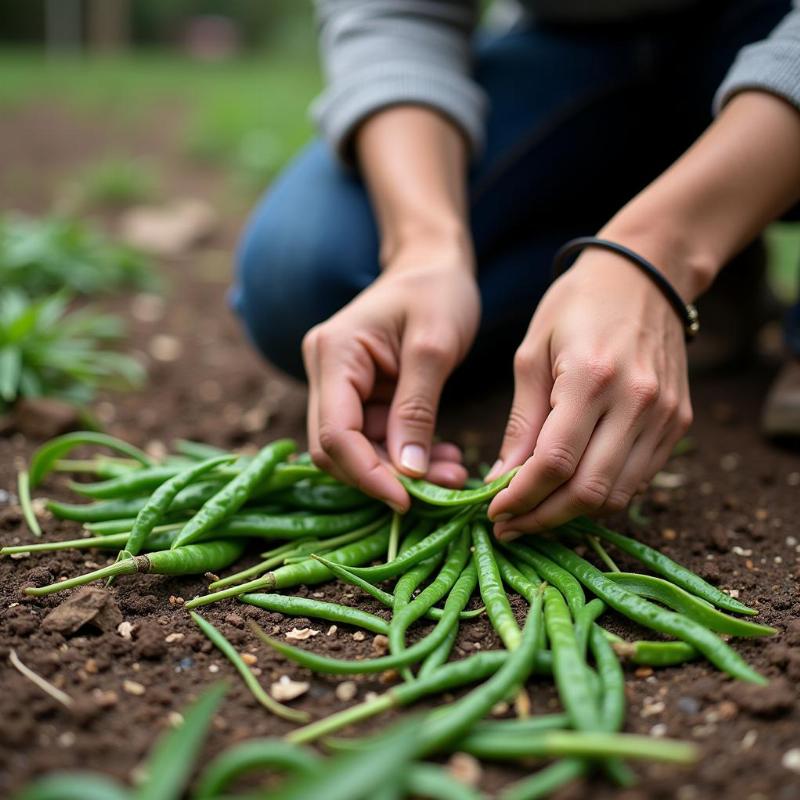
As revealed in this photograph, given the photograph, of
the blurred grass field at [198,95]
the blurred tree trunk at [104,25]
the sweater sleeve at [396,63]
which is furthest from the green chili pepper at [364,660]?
the blurred tree trunk at [104,25]

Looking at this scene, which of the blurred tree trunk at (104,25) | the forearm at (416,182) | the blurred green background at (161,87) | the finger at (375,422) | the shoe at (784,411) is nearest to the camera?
the finger at (375,422)

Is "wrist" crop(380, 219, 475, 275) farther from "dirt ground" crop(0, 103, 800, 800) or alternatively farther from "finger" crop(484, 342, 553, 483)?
"dirt ground" crop(0, 103, 800, 800)

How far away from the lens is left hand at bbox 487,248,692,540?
1314mm

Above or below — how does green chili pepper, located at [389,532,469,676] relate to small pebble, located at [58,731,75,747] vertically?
above

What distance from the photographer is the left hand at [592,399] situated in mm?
1314

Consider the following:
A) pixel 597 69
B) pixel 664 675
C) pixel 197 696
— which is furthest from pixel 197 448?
pixel 597 69

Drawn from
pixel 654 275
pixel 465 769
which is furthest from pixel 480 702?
pixel 654 275

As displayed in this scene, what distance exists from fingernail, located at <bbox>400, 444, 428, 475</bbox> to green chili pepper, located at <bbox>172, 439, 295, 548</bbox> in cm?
22

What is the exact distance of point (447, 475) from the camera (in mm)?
1526

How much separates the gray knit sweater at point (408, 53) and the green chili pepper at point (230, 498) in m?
0.91

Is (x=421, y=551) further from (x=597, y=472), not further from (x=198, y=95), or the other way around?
(x=198, y=95)

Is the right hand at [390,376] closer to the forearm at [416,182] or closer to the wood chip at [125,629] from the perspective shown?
the forearm at [416,182]

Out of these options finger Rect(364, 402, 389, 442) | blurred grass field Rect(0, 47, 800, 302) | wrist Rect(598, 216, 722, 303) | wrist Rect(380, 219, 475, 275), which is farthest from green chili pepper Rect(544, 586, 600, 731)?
blurred grass field Rect(0, 47, 800, 302)

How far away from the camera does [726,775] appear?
3.29 feet
